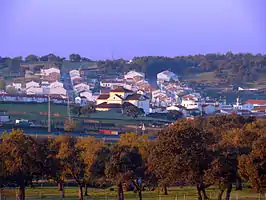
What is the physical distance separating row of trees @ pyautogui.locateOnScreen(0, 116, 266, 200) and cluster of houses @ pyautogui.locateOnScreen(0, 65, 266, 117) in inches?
1589

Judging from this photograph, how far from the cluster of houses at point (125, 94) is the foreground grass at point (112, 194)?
3627 cm

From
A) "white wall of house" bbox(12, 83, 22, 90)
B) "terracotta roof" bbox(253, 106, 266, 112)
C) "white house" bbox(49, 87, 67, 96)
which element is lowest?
"terracotta roof" bbox(253, 106, 266, 112)

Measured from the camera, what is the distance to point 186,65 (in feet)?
410

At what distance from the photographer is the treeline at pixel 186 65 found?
112312 mm

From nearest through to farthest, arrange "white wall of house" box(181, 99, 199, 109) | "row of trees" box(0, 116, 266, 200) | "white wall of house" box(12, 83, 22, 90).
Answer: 1. "row of trees" box(0, 116, 266, 200)
2. "white wall of house" box(181, 99, 199, 109)
3. "white wall of house" box(12, 83, 22, 90)

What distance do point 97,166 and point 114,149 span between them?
97 centimetres

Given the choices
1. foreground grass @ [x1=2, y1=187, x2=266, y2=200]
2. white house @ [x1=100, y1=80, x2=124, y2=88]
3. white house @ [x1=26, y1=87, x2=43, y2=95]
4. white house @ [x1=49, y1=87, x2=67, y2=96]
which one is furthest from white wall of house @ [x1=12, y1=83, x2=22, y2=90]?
foreground grass @ [x1=2, y1=187, x2=266, y2=200]

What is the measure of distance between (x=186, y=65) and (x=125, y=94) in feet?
172

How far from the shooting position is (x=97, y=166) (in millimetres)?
25375

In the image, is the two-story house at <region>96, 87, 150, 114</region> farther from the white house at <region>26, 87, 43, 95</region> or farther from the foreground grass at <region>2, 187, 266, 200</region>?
the foreground grass at <region>2, 187, 266, 200</region>

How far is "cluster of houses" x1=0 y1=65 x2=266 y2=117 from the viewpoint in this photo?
71000 mm

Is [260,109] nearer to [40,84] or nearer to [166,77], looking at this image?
[40,84]

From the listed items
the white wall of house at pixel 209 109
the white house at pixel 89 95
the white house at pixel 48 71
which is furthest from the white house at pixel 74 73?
the white wall of house at pixel 209 109

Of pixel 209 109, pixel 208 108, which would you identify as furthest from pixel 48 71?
pixel 209 109
